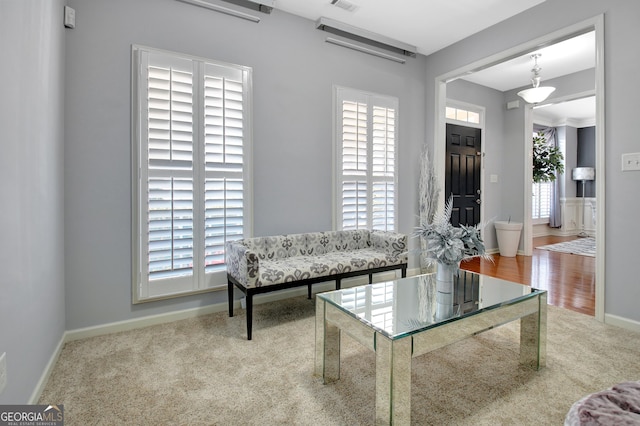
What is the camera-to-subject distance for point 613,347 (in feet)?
7.46

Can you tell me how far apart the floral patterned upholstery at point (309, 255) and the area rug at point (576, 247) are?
434 cm

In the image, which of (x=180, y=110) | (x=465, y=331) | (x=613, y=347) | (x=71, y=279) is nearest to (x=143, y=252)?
(x=71, y=279)

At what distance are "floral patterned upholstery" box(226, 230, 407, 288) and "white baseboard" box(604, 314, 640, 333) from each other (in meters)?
1.68

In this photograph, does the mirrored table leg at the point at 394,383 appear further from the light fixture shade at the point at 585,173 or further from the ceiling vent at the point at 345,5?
the light fixture shade at the point at 585,173

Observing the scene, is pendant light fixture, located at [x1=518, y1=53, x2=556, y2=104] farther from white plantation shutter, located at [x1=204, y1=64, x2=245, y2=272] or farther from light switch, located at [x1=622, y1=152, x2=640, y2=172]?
white plantation shutter, located at [x1=204, y1=64, x2=245, y2=272]

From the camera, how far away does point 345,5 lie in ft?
10.5

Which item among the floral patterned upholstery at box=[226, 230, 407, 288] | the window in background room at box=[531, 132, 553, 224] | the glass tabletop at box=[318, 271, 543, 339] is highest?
the window in background room at box=[531, 132, 553, 224]

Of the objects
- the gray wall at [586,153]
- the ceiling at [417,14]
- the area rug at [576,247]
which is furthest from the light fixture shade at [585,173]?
the ceiling at [417,14]

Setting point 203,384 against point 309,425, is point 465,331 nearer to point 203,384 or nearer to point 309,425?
point 309,425

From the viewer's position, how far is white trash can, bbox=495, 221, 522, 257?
5.37 meters

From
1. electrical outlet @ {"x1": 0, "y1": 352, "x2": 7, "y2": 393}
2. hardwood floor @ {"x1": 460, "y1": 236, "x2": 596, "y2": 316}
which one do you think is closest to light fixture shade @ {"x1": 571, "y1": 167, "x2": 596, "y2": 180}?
hardwood floor @ {"x1": 460, "y1": 236, "x2": 596, "y2": 316}

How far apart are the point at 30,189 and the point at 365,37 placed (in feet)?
11.2

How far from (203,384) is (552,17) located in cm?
416

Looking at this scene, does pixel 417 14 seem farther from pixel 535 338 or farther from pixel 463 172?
pixel 535 338
